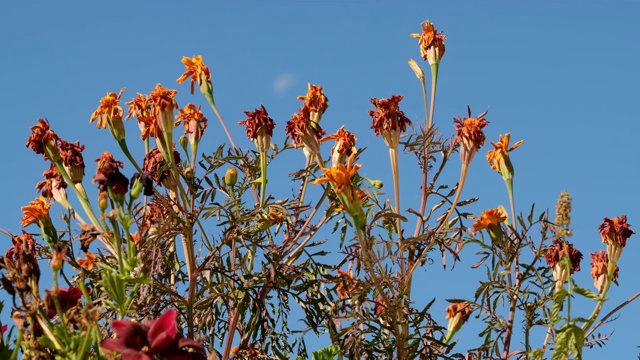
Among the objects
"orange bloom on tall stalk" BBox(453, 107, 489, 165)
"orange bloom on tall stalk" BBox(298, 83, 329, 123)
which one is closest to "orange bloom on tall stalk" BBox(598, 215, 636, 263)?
"orange bloom on tall stalk" BBox(453, 107, 489, 165)

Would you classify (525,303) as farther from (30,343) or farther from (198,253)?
(30,343)

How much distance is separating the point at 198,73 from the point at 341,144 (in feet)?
2.15

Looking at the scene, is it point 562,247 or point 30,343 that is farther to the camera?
point 562,247

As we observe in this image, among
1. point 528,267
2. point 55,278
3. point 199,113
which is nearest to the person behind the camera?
point 55,278

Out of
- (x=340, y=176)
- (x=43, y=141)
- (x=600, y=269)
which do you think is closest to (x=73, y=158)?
(x=43, y=141)

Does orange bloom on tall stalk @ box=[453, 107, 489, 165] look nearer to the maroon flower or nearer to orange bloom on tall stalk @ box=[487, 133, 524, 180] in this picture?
orange bloom on tall stalk @ box=[487, 133, 524, 180]

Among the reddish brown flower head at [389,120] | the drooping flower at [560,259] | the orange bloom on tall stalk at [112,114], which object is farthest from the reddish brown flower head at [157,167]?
the drooping flower at [560,259]

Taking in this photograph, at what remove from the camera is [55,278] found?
65.2 inches

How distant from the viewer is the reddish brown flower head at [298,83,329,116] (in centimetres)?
307

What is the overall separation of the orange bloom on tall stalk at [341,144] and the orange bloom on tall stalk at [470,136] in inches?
12.8

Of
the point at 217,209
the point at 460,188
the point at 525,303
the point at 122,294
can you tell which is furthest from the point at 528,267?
→ the point at 122,294

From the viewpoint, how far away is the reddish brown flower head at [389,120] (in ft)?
9.49

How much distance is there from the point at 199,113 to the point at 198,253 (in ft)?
1.60

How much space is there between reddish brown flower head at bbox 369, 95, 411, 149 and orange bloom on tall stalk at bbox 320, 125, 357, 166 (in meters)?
0.09
